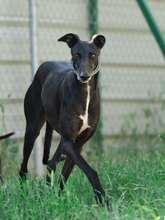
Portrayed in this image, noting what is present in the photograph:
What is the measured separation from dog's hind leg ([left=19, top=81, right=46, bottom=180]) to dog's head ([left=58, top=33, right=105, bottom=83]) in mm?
863

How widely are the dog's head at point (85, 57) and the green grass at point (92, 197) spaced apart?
2.54 ft

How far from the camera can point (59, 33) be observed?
5395mm

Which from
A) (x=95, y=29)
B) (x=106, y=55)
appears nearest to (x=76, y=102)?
(x=95, y=29)

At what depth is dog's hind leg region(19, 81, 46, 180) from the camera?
3.66 m

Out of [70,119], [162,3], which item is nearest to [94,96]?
[70,119]

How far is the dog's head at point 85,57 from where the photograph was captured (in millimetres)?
2756

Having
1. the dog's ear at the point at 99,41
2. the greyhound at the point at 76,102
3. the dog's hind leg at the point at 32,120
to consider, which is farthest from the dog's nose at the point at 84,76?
the dog's hind leg at the point at 32,120

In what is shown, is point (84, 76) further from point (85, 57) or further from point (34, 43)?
point (34, 43)

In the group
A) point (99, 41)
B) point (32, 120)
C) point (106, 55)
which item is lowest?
point (32, 120)

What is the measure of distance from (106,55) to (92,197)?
3.34m

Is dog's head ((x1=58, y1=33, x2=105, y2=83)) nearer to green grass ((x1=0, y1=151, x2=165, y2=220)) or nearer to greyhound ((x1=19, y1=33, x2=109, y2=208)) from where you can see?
greyhound ((x1=19, y1=33, x2=109, y2=208))

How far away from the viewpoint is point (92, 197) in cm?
281

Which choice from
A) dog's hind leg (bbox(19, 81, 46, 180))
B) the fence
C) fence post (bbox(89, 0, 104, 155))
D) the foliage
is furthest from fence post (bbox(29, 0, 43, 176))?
dog's hind leg (bbox(19, 81, 46, 180))

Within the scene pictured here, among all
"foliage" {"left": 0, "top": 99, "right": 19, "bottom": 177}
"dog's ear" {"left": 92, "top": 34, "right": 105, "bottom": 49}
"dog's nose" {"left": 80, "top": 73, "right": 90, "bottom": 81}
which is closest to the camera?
"dog's nose" {"left": 80, "top": 73, "right": 90, "bottom": 81}
